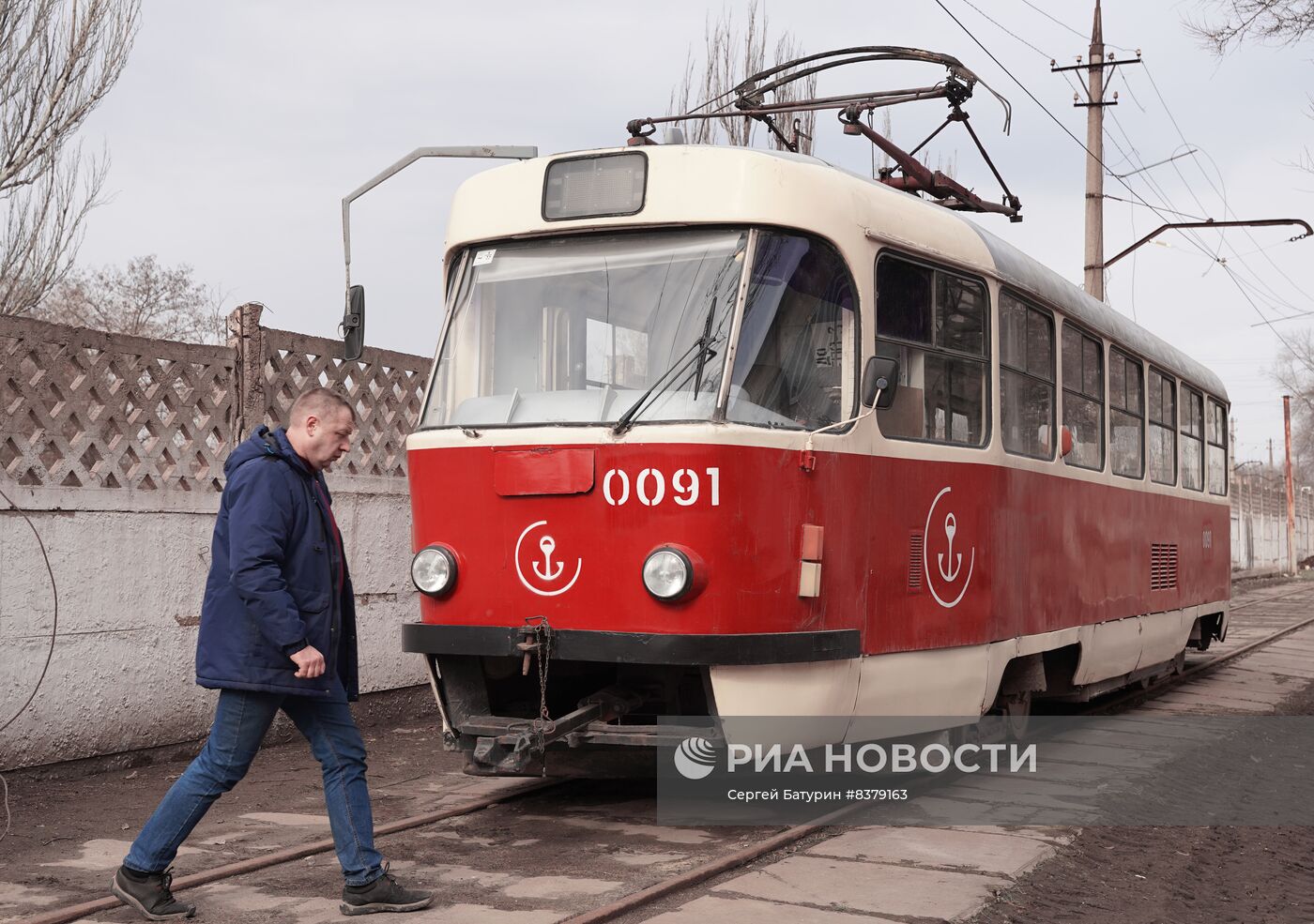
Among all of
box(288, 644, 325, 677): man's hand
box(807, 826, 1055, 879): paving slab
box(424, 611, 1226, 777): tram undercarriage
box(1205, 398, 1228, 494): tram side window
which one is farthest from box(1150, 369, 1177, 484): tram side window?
box(288, 644, 325, 677): man's hand

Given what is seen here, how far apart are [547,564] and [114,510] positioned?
294cm

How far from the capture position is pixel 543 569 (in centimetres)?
620

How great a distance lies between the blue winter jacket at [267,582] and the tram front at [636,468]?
4.11ft

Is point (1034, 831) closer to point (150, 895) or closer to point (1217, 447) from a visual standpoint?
point (150, 895)

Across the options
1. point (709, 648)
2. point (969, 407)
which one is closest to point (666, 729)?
point (709, 648)

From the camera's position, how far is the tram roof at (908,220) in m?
6.45

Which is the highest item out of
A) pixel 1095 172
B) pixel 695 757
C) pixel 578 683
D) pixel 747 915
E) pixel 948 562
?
pixel 1095 172

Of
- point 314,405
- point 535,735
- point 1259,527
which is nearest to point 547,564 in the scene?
point 535,735

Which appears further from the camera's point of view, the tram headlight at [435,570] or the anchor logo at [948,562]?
the anchor logo at [948,562]

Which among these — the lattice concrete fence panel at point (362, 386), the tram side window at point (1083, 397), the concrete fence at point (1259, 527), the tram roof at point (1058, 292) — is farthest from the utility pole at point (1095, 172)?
the concrete fence at point (1259, 527)

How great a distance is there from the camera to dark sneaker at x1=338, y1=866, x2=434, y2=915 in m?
4.96

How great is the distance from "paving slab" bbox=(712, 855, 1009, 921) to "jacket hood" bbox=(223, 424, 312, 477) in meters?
2.21

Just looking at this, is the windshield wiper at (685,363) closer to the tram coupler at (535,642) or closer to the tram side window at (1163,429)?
the tram coupler at (535,642)

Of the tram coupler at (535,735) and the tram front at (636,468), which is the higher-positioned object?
the tram front at (636,468)
